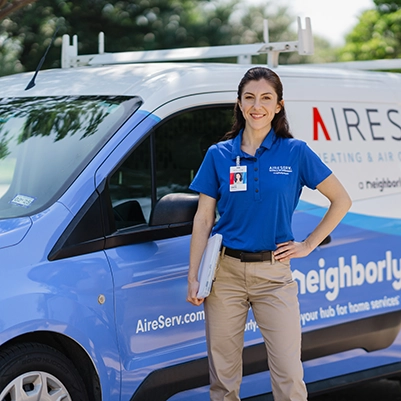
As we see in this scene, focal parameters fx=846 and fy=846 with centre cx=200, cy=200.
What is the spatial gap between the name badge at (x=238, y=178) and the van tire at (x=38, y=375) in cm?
99

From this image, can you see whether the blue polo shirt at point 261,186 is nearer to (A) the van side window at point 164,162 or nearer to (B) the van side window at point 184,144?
(A) the van side window at point 164,162

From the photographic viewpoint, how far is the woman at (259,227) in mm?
3480

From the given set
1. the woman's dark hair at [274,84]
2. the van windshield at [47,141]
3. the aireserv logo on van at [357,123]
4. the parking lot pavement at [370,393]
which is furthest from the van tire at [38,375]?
the parking lot pavement at [370,393]

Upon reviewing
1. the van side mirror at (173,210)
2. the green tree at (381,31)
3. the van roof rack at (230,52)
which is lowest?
the van side mirror at (173,210)

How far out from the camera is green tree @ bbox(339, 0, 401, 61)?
69.2 ft

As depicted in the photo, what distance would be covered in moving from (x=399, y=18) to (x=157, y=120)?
18107mm

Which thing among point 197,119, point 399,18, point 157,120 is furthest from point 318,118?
point 399,18

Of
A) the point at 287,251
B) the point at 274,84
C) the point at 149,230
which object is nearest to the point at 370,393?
the point at 287,251

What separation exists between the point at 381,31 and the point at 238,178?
19.2 m

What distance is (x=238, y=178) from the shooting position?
11.4 feet

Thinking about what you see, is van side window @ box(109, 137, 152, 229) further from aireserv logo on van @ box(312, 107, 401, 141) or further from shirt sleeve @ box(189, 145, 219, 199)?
aireserv logo on van @ box(312, 107, 401, 141)

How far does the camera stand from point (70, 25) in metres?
13.3

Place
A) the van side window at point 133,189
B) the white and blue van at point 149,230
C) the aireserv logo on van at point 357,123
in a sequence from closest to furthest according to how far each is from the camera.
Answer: the white and blue van at point 149,230, the van side window at point 133,189, the aireserv logo on van at point 357,123

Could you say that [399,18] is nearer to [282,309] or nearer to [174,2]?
[174,2]
